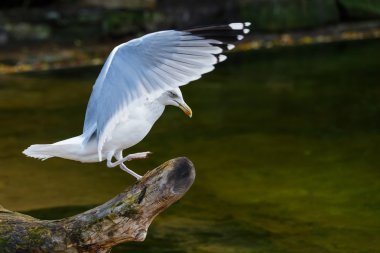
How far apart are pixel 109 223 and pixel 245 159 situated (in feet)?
10.7

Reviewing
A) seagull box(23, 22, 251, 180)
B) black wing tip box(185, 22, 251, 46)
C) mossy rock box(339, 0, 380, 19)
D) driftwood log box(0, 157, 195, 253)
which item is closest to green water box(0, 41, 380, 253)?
driftwood log box(0, 157, 195, 253)

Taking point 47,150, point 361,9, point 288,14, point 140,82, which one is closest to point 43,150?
point 47,150

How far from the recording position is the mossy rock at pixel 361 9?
12.5 metres

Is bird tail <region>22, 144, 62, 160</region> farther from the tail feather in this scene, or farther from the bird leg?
the bird leg

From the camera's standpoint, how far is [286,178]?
627 cm

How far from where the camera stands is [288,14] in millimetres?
12383

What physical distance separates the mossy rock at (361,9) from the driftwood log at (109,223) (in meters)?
9.46

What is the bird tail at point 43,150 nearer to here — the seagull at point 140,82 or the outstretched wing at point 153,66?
the seagull at point 140,82

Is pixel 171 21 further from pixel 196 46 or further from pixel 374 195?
pixel 196 46

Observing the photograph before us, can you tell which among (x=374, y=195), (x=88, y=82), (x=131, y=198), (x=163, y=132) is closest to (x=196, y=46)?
(x=131, y=198)

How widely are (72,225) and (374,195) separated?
282cm

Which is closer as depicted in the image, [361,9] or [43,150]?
[43,150]

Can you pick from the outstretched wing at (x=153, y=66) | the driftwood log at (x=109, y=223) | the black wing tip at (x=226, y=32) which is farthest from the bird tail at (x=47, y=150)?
the black wing tip at (x=226, y=32)

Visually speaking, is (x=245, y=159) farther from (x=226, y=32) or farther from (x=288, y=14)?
(x=288, y=14)
